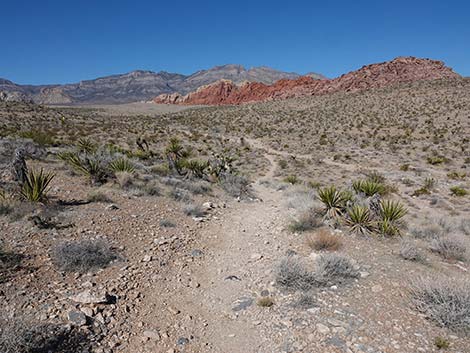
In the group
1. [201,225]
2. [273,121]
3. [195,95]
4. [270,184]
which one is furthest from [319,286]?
[195,95]

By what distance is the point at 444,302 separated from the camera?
443cm

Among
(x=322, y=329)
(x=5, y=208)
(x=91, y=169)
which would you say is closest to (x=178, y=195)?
(x=91, y=169)

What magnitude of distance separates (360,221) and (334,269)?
2717 millimetres

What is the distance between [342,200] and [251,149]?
19646 millimetres

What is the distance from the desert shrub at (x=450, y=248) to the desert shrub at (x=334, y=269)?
94.7 inches

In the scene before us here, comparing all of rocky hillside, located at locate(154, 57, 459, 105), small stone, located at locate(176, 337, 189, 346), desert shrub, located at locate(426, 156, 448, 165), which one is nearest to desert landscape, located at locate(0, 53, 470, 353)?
small stone, located at locate(176, 337, 189, 346)

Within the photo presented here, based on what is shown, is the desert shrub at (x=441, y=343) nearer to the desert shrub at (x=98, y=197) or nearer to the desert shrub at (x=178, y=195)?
the desert shrub at (x=178, y=195)

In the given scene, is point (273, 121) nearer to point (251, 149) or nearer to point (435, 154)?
point (251, 149)

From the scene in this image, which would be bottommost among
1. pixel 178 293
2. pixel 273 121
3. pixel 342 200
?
pixel 178 293

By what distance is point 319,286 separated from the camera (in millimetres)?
5332

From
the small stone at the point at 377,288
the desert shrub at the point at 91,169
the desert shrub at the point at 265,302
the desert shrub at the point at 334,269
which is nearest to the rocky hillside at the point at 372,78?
the desert shrub at the point at 91,169

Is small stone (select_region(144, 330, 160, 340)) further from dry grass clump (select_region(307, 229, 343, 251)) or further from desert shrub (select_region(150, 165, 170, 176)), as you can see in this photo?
desert shrub (select_region(150, 165, 170, 176))

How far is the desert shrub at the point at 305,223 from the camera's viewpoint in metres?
8.05

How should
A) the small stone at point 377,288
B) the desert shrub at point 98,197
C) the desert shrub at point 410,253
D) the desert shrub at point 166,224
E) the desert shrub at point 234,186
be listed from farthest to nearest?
the desert shrub at point 234,186 → the desert shrub at point 98,197 → the desert shrub at point 166,224 → the desert shrub at point 410,253 → the small stone at point 377,288
